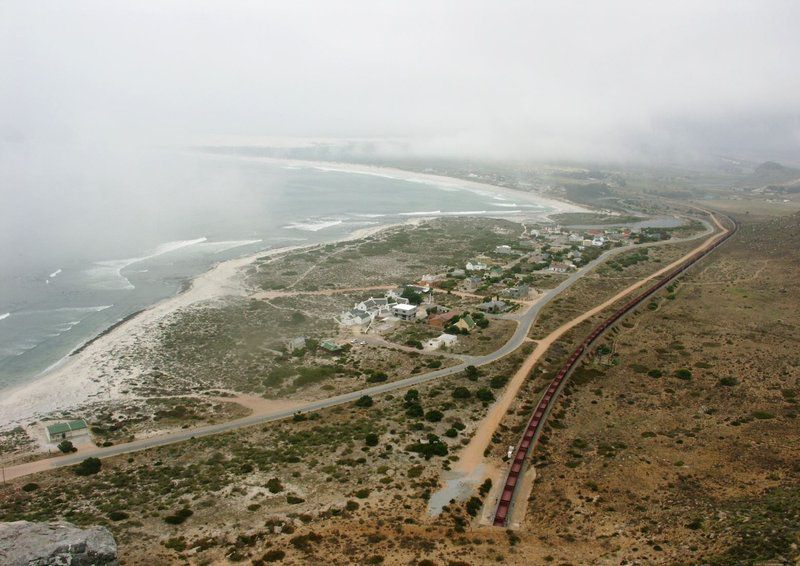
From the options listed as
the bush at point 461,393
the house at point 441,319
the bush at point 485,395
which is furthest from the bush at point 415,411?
the house at point 441,319

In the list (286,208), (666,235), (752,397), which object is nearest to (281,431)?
(752,397)

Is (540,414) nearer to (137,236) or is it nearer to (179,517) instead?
(179,517)

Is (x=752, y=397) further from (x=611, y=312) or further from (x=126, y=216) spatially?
(x=126, y=216)

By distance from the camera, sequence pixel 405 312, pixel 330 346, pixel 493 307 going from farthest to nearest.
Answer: pixel 493 307 < pixel 405 312 < pixel 330 346

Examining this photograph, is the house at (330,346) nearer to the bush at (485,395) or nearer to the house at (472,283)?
the bush at (485,395)

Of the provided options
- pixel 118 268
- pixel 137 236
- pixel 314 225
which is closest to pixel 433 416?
pixel 118 268

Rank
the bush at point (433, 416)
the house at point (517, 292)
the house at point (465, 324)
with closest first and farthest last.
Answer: the bush at point (433, 416) → the house at point (465, 324) → the house at point (517, 292)

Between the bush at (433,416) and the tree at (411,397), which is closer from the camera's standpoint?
the bush at (433,416)
